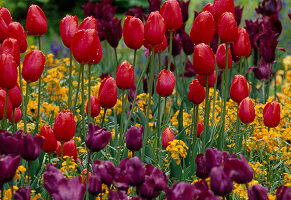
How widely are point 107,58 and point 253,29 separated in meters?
2.21

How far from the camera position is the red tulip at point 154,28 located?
7.59 ft

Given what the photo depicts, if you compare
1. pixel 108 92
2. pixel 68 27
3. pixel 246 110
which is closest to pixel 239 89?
pixel 246 110

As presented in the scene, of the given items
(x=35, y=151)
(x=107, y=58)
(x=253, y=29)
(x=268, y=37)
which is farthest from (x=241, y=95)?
(x=107, y=58)

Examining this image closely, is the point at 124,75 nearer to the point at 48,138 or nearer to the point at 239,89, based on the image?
the point at 48,138

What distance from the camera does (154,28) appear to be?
2.34 metres

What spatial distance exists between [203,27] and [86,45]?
23.3 inches

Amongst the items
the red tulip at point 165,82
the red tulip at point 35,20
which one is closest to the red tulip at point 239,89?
the red tulip at point 165,82

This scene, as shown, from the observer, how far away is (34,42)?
9188 millimetres

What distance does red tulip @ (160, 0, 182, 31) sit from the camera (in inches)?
99.3

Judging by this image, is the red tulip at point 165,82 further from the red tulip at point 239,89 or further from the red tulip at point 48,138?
the red tulip at point 48,138

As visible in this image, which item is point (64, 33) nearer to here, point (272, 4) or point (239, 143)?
point (239, 143)

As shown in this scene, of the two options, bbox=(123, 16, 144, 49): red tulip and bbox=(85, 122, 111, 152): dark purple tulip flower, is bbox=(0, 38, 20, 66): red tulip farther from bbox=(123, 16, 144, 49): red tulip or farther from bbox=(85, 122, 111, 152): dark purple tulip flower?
bbox=(85, 122, 111, 152): dark purple tulip flower

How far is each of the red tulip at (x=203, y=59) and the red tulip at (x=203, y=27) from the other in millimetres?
188

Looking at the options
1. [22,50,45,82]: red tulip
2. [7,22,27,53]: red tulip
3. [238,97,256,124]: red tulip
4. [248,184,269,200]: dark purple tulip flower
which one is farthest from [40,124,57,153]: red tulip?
[248,184,269,200]: dark purple tulip flower
